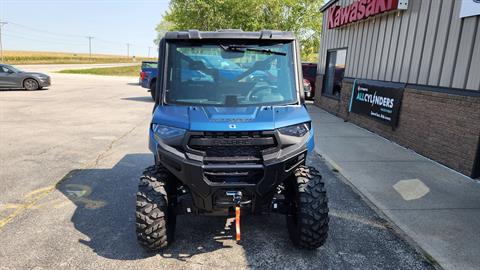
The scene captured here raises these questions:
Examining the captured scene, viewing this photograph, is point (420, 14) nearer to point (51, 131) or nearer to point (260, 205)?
point (260, 205)

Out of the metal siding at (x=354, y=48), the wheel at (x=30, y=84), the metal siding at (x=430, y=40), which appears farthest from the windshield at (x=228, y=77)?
the wheel at (x=30, y=84)

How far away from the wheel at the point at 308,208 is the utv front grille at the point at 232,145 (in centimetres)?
Answer: 55

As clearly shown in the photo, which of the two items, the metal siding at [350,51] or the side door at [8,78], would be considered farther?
the side door at [8,78]

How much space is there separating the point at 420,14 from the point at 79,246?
26.0 feet

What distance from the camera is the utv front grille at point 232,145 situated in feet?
10.1

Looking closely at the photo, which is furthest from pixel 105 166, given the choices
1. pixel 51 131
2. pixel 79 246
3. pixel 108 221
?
pixel 51 131

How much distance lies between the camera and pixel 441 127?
6785 millimetres

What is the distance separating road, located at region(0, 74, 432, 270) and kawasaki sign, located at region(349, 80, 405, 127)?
283 centimetres

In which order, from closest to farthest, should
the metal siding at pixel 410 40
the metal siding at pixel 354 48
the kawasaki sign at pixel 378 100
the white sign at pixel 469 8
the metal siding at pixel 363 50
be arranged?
the white sign at pixel 469 8
the metal siding at pixel 410 40
the kawasaki sign at pixel 378 100
the metal siding at pixel 363 50
the metal siding at pixel 354 48

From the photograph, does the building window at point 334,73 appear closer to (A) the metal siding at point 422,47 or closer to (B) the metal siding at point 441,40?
(A) the metal siding at point 422,47

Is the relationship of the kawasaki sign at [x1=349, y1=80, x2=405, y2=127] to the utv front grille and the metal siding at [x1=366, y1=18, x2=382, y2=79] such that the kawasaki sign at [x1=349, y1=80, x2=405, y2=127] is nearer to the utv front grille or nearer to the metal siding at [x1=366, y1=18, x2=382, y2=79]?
the metal siding at [x1=366, y1=18, x2=382, y2=79]

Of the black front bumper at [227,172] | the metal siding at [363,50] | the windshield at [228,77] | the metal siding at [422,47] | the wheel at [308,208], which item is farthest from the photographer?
the metal siding at [363,50]

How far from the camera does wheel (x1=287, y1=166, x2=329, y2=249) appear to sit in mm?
3324

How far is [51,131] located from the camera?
904cm
